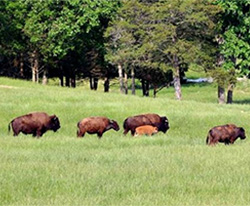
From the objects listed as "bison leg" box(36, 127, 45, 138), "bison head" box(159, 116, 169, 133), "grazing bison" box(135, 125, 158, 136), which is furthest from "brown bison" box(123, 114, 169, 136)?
"bison leg" box(36, 127, 45, 138)

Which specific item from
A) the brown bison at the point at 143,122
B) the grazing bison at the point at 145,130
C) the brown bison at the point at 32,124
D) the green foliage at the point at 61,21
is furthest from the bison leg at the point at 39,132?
the green foliage at the point at 61,21

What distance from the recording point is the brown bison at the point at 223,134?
20109 millimetres

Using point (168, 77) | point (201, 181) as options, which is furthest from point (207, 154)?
point (168, 77)

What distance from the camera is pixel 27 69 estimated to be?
62.3 metres

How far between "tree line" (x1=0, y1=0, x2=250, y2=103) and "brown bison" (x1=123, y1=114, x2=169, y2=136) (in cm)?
1603

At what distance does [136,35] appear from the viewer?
4253 cm

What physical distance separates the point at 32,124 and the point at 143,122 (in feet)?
13.6

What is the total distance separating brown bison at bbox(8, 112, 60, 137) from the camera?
21.7m

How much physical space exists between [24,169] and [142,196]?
3.58 meters

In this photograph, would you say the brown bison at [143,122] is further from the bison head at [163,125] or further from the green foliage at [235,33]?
the green foliage at [235,33]

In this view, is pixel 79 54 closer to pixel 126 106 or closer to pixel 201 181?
pixel 126 106

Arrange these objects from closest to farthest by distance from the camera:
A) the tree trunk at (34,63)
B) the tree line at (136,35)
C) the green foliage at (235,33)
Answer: the tree line at (136,35), the green foliage at (235,33), the tree trunk at (34,63)

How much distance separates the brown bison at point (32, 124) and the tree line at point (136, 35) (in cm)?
1806

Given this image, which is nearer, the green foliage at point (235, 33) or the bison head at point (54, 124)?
the bison head at point (54, 124)
